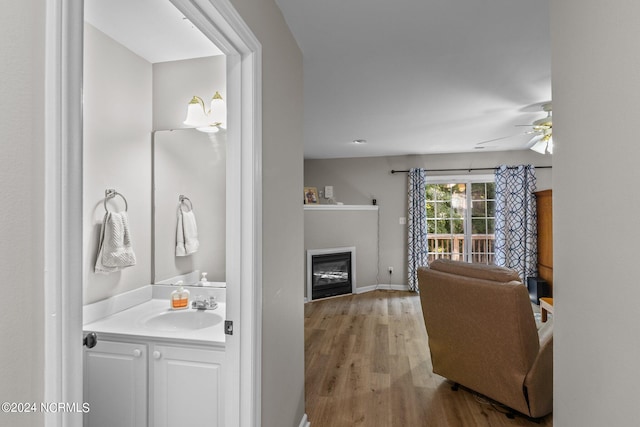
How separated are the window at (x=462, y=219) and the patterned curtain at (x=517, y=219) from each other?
0.23 m

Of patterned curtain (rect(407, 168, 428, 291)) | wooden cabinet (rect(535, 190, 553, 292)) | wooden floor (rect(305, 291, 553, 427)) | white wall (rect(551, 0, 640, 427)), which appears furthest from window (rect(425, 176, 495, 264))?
white wall (rect(551, 0, 640, 427))

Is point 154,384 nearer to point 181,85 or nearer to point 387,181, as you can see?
point 181,85

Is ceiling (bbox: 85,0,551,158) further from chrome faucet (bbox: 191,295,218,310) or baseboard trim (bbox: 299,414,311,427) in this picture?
baseboard trim (bbox: 299,414,311,427)

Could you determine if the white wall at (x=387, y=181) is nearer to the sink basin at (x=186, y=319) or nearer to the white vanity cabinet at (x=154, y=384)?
the sink basin at (x=186, y=319)

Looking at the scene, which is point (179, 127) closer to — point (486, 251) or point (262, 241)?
point (262, 241)

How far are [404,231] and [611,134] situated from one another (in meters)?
5.50

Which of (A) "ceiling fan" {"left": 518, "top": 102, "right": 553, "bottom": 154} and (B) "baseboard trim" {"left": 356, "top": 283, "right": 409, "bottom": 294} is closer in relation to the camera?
(A) "ceiling fan" {"left": 518, "top": 102, "right": 553, "bottom": 154}

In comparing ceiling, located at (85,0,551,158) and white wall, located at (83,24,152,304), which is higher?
ceiling, located at (85,0,551,158)

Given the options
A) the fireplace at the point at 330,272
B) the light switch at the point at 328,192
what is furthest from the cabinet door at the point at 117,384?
the light switch at the point at 328,192

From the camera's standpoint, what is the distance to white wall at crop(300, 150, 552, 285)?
19.4 ft

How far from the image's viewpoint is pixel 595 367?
2.73ft

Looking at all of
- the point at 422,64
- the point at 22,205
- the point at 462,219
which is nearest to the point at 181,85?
the point at 422,64

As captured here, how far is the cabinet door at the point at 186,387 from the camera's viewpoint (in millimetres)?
1556

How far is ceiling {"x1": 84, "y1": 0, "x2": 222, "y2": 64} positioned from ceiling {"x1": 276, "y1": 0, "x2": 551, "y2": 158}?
0.58 meters
